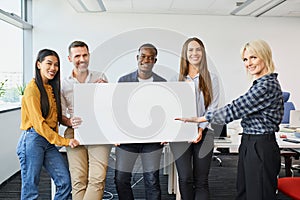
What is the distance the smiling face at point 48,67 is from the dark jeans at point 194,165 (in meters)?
1.02

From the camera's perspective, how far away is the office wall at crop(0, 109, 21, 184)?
3.63m

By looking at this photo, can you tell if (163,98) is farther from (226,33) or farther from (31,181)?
(226,33)

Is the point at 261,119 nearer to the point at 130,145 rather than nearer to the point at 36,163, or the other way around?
the point at 130,145

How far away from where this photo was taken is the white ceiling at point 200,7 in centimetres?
459

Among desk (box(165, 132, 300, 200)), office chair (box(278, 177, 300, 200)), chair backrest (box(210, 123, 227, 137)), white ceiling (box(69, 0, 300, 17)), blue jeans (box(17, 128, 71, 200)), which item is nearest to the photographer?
office chair (box(278, 177, 300, 200))

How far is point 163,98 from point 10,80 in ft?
9.98

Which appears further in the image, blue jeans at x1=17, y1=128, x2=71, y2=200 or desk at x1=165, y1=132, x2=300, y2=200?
desk at x1=165, y1=132, x2=300, y2=200

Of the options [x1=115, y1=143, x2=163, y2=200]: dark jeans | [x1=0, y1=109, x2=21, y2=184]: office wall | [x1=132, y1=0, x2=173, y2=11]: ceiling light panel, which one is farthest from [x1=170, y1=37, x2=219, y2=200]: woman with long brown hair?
[x1=132, y1=0, x2=173, y2=11]: ceiling light panel

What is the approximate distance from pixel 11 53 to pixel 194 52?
132 inches

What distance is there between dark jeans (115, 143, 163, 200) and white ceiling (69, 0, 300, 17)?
2950 millimetres

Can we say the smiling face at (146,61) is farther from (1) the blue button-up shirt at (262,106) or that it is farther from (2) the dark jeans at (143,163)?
(1) the blue button-up shirt at (262,106)

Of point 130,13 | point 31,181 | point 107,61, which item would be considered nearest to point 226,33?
point 130,13

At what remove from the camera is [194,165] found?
2.20 meters

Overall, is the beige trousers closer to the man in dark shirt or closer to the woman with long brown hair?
the man in dark shirt
